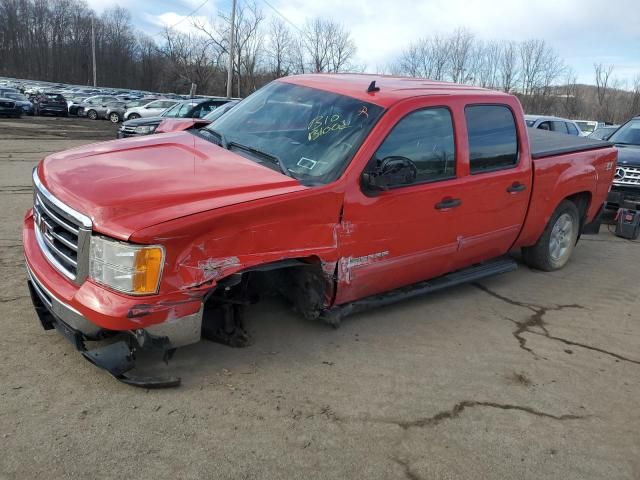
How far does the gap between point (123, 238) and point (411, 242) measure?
7.11 feet

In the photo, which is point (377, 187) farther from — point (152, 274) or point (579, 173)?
point (579, 173)

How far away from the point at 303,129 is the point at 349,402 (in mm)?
2013

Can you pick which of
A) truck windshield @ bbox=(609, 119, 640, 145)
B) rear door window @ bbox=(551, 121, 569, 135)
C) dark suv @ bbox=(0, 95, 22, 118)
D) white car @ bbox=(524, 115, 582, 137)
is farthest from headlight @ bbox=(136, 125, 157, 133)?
dark suv @ bbox=(0, 95, 22, 118)

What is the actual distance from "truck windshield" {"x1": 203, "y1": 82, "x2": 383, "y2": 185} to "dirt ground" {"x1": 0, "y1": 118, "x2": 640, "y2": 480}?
127 cm

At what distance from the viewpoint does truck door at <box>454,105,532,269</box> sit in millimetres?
4520

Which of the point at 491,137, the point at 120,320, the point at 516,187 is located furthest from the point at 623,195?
the point at 120,320

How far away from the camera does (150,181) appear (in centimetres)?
326

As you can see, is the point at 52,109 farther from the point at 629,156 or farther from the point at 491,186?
the point at 491,186

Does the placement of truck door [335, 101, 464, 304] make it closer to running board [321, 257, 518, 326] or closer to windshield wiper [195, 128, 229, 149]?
running board [321, 257, 518, 326]

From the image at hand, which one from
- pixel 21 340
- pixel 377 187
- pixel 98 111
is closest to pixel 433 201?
pixel 377 187

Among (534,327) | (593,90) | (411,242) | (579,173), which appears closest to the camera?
(411,242)

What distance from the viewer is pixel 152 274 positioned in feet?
9.52

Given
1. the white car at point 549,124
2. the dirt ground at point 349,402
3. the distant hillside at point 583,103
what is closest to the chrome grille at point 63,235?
the dirt ground at point 349,402

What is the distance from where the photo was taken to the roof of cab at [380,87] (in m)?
4.11
